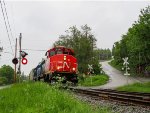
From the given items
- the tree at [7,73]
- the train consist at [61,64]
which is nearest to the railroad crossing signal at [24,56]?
the train consist at [61,64]

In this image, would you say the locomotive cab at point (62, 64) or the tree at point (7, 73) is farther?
the tree at point (7, 73)

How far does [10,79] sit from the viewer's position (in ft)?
525

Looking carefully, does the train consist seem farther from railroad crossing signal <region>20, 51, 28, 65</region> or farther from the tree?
the tree

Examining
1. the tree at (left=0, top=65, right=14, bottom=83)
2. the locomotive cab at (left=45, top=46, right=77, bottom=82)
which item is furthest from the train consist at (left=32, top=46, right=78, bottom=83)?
the tree at (left=0, top=65, right=14, bottom=83)

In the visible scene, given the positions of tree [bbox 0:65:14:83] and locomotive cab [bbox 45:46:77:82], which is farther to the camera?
tree [bbox 0:65:14:83]

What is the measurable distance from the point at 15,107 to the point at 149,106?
15.6 feet

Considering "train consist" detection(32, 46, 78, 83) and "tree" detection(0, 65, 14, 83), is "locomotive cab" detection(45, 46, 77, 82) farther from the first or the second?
"tree" detection(0, 65, 14, 83)

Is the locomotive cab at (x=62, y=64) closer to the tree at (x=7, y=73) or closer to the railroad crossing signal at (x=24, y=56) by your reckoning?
the railroad crossing signal at (x=24, y=56)

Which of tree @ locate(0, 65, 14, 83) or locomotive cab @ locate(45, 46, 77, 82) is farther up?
tree @ locate(0, 65, 14, 83)

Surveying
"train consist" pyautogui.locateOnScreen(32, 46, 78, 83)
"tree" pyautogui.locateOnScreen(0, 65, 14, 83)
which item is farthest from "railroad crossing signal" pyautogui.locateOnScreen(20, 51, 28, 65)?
"tree" pyautogui.locateOnScreen(0, 65, 14, 83)

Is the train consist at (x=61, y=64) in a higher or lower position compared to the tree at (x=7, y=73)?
lower

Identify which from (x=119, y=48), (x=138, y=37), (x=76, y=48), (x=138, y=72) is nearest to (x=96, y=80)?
(x=138, y=37)

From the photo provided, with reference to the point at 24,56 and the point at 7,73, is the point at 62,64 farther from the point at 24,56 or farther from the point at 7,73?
the point at 7,73

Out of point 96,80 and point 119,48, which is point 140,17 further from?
point 119,48
